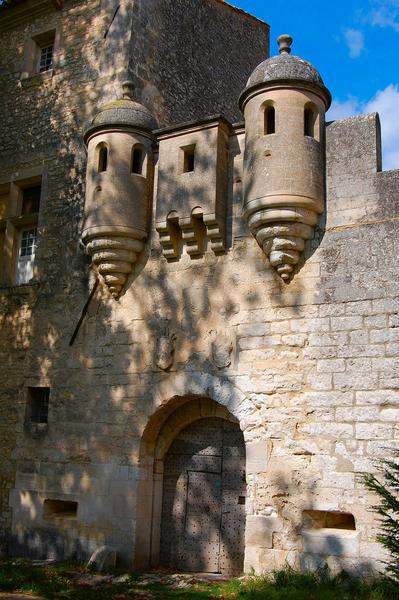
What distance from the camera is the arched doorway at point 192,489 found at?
7805 millimetres

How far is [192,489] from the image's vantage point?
814 centimetres

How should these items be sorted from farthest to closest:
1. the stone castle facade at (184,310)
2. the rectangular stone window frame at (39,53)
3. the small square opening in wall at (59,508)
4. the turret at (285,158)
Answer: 1. the rectangular stone window frame at (39,53)
2. the small square opening in wall at (59,508)
3. the turret at (285,158)
4. the stone castle facade at (184,310)

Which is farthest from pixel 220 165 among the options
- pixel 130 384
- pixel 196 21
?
pixel 196 21

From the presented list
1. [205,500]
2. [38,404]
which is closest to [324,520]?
[205,500]

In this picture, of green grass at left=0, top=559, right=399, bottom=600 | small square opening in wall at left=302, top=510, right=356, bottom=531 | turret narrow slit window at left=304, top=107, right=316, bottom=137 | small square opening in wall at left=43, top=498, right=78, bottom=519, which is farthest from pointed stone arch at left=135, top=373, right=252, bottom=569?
turret narrow slit window at left=304, top=107, right=316, bottom=137

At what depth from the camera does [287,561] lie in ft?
22.4

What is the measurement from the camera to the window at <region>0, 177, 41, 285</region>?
10141 millimetres

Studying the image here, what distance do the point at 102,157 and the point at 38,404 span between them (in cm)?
346

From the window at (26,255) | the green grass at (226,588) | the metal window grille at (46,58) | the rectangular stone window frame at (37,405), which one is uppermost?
the metal window grille at (46,58)

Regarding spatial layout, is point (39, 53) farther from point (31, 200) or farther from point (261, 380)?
point (261, 380)

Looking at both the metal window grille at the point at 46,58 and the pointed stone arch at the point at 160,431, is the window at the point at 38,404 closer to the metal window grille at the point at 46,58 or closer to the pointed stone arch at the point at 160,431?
the pointed stone arch at the point at 160,431

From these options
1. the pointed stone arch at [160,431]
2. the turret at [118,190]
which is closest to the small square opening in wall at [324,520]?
the pointed stone arch at [160,431]

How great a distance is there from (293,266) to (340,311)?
74cm

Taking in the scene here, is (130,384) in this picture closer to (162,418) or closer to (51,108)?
(162,418)
